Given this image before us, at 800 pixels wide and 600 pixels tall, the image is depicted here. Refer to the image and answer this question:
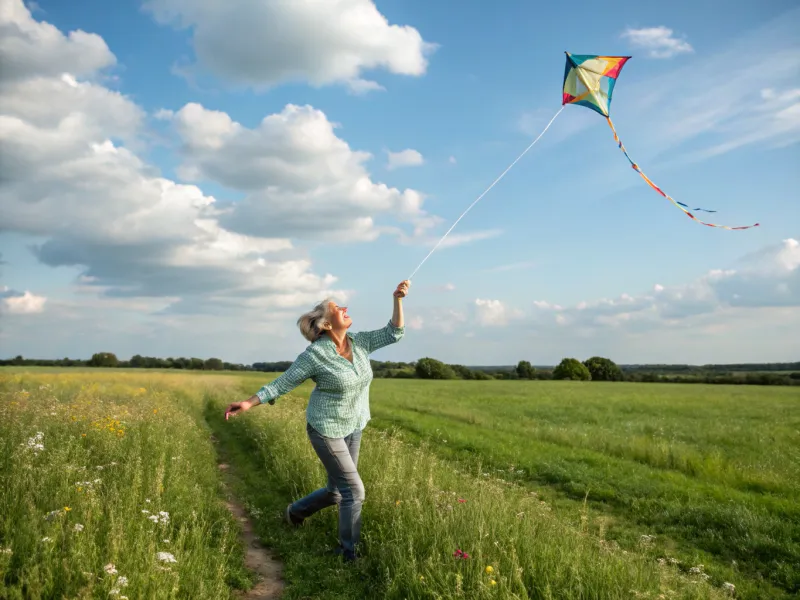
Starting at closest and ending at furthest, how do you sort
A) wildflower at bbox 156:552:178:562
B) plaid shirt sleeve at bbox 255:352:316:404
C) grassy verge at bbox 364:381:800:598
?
wildflower at bbox 156:552:178:562 < plaid shirt sleeve at bbox 255:352:316:404 < grassy verge at bbox 364:381:800:598

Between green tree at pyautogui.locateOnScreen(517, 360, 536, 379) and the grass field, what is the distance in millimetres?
89377

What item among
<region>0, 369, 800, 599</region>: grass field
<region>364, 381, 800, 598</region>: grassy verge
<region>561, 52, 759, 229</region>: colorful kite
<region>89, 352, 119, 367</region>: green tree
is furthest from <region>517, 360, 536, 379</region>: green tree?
<region>561, 52, 759, 229</region>: colorful kite

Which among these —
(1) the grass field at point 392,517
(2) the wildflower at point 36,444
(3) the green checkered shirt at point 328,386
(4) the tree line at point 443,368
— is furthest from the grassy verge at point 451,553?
(4) the tree line at point 443,368

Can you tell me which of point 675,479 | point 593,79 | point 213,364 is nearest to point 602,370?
point 213,364

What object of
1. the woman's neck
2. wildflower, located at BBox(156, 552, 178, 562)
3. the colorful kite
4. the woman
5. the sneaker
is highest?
the colorful kite

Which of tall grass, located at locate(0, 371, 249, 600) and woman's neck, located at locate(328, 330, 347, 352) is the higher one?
woman's neck, located at locate(328, 330, 347, 352)

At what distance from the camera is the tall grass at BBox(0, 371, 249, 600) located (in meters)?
4.62

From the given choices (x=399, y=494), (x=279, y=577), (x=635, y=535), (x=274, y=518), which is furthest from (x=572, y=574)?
(x=274, y=518)

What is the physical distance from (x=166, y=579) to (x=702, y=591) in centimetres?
466

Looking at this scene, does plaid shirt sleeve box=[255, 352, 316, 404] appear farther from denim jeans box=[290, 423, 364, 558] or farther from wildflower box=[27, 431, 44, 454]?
wildflower box=[27, 431, 44, 454]

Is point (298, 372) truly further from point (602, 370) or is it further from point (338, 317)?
point (602, 370)

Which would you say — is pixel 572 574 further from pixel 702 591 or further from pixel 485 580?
pixel 702 591

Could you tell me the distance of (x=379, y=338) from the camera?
22.5ft

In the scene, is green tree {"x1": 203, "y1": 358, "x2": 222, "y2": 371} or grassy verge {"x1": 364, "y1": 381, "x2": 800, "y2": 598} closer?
grassy verge {"x1": 364, "y1": 381, "x2": 800, "y2": 598}
